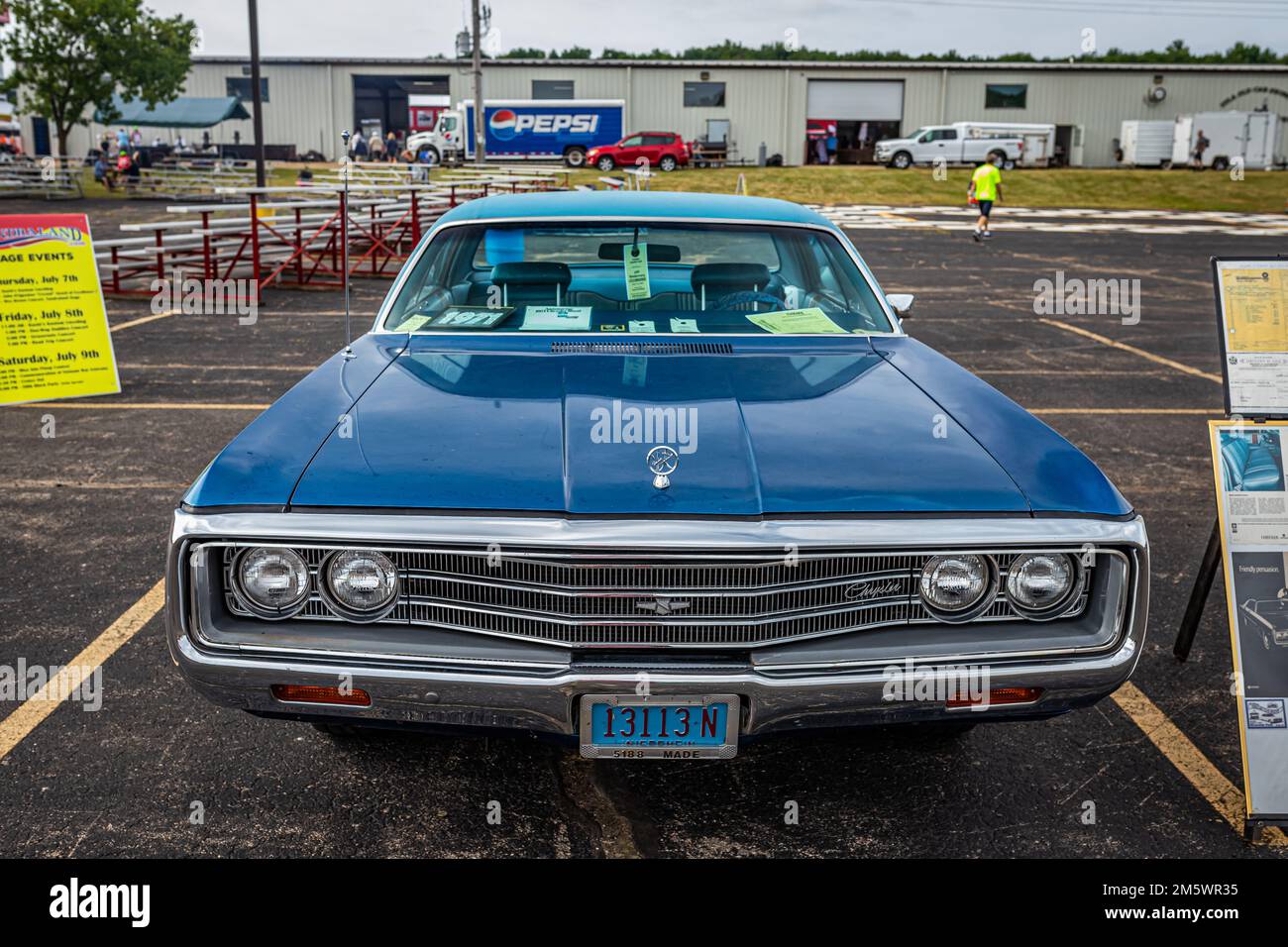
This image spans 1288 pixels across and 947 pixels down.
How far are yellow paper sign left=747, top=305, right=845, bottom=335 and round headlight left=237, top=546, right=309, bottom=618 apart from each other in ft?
6.86

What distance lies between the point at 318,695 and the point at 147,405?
20.2ft

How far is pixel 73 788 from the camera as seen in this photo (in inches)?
124

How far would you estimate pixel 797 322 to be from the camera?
4.18m

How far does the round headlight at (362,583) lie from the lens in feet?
8.64

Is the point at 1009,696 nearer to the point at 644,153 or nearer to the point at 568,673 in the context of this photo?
the point at 568,673

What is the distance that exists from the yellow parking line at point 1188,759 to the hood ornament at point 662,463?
1.90 meters

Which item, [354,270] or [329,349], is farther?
[354,270]

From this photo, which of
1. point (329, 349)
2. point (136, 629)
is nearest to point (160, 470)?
point (136, 629)

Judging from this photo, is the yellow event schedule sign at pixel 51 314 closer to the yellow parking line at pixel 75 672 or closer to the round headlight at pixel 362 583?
the yellow parking line at pixel 75 672

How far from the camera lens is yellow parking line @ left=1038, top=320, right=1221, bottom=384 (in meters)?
9.87

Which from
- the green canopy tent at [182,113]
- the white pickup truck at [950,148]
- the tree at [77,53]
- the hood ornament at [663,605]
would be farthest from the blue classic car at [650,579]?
the white pickup truck at [950,148]

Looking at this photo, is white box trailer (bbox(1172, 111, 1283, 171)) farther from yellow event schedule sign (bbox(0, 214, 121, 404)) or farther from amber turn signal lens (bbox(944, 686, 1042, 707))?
amber turn signal lens (bbox(944, 686, 1042, 707))
